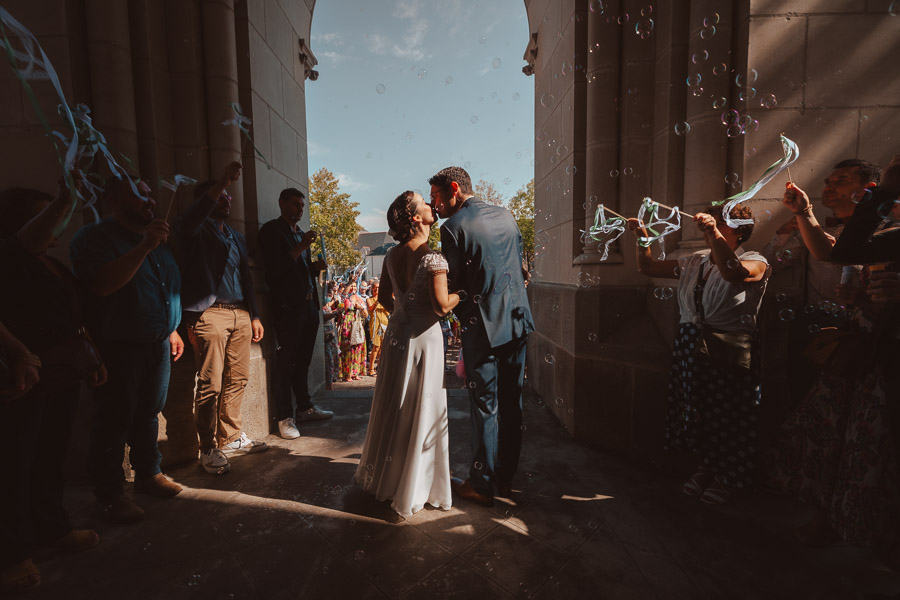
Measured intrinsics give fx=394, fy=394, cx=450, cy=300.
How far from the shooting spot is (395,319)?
8.27 ft

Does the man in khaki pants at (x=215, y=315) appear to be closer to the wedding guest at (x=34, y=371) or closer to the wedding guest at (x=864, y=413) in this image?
the wedding guest at (x=34, y=371)

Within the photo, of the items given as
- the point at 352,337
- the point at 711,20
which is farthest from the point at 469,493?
the point at 352,337

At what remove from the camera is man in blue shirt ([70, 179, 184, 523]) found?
2.30 m

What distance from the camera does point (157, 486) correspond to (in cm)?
273

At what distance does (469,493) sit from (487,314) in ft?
4.04

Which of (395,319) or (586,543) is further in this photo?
(395,319)

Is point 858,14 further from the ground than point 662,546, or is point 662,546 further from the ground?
point 858,14

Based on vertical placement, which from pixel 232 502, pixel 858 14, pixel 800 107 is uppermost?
pixel 858 14

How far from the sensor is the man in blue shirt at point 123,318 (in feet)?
7.54

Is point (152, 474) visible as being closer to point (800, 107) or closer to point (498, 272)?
point (498, 272)

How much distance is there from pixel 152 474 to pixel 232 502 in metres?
0.64

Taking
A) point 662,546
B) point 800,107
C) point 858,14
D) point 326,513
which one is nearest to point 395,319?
point 326,513

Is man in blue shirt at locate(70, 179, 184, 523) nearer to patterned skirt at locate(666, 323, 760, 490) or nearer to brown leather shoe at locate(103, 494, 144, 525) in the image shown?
brown leather shoe at locate(103, 494, 144, 525)

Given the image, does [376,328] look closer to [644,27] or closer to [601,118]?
[601,118]
